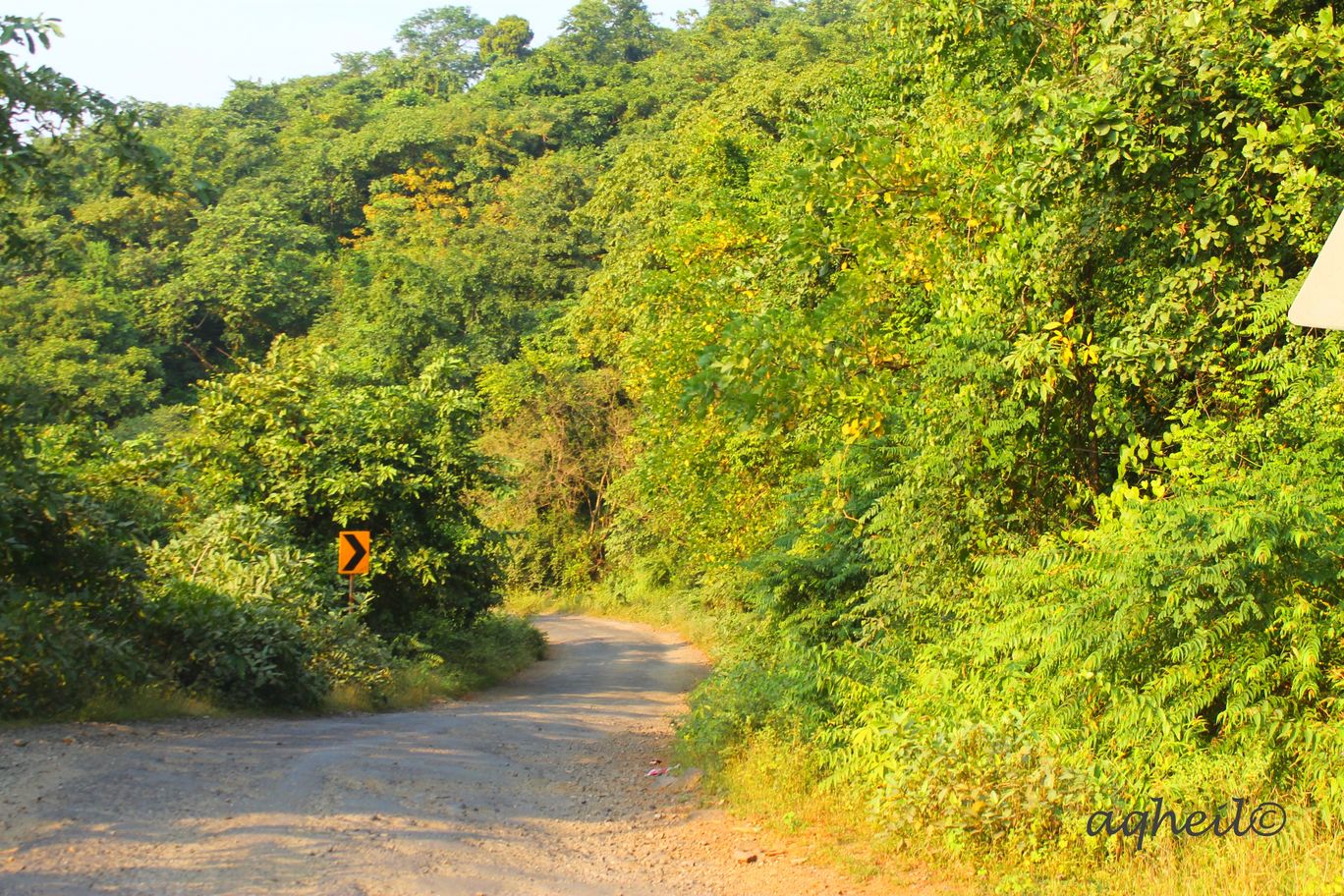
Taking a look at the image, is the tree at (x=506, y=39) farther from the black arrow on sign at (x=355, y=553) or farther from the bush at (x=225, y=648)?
the bush at (x=225, y=648)

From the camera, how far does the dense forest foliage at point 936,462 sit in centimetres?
725

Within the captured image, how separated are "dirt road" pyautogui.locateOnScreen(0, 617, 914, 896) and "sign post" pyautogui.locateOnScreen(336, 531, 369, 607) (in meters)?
4.48

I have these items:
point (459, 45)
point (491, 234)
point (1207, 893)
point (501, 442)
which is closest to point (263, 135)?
point (491, 234)

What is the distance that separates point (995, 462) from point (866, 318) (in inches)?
120

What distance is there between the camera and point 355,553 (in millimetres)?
18438

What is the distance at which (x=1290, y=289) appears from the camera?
28.8 ft

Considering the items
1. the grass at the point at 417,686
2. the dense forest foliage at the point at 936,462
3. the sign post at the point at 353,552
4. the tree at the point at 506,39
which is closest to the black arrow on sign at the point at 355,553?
the sign post at the point at 353,552

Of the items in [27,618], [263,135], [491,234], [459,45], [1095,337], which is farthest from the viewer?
[459,45]

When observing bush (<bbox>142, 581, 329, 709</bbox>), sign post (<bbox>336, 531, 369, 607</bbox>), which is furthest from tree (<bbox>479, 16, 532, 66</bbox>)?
bush (<bbox>142, 581, 329, 709</bbox>)

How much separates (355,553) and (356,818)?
33.7 feet

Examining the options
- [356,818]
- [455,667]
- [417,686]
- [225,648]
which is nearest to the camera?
[356,818]

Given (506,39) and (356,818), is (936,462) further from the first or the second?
(506,39)

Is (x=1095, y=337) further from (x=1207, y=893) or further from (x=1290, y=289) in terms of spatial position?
(x=1207, y=893)

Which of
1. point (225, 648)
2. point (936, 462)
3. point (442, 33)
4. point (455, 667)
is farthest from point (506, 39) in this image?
point (936, 462)
